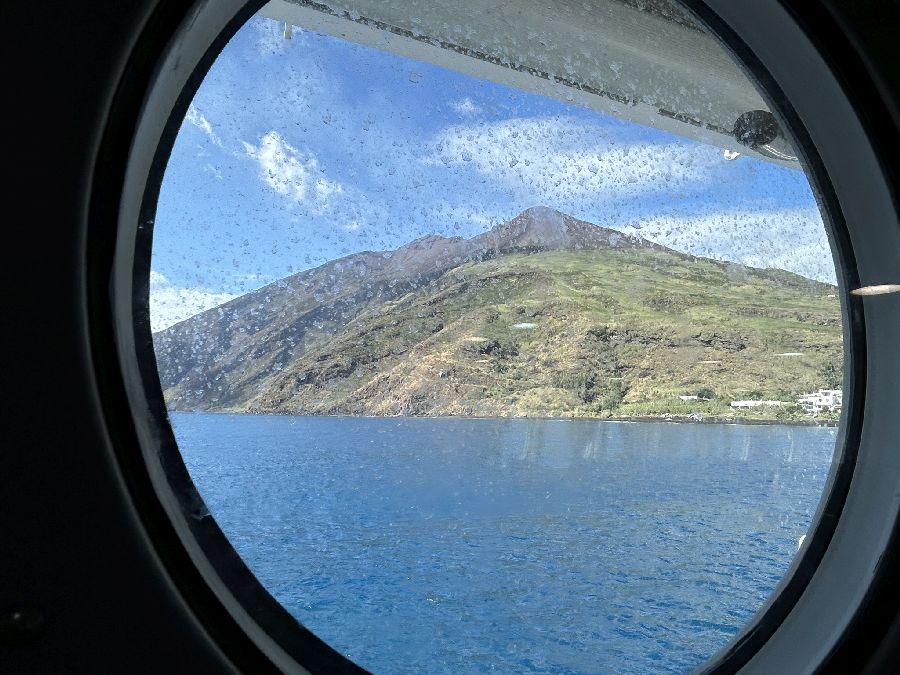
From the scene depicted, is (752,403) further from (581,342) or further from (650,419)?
(581,342)

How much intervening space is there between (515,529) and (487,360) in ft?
25.0

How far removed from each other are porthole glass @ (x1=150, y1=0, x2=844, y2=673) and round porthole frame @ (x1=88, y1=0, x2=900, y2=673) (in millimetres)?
13364

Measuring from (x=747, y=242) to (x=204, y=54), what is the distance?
31.2 m

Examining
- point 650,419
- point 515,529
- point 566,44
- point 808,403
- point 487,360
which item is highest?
point 566,44

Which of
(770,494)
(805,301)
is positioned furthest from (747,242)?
(770,494)

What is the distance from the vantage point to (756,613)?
0.73 metres

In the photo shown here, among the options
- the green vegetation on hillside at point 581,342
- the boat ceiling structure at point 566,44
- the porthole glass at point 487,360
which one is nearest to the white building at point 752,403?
the porthole glass at point 487,360

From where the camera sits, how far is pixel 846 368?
2.64ft

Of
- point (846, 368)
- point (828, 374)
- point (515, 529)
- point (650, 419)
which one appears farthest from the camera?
point (650, 419)

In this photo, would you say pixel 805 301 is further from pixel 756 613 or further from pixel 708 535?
pixel 756 613

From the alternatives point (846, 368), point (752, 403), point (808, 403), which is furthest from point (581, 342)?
point (846, 368)

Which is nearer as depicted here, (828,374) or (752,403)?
(828,374)

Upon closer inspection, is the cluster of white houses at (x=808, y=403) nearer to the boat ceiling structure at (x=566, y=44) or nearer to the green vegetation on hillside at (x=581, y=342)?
the green vegetation on hillside at (x=581, y=342)

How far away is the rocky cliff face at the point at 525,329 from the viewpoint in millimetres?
23938
